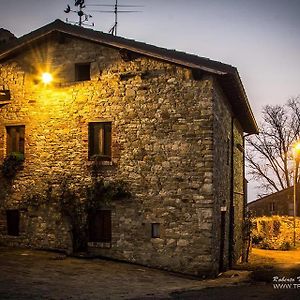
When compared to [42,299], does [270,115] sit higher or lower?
higher

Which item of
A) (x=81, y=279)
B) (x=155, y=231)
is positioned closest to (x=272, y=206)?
(x=155, y=231)

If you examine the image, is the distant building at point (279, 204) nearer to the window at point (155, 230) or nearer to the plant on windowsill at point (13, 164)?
the window at point (155, 230)

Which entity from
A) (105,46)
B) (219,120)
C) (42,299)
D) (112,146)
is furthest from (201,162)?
(42,299)

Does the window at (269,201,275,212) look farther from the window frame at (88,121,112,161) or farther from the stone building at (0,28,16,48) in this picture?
the stone building at (0,28,16,48)

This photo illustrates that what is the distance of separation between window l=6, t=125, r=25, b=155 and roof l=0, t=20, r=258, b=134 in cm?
259

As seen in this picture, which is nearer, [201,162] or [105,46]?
[201,162]

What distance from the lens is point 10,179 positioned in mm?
15617

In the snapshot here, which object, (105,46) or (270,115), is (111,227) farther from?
(270,115)

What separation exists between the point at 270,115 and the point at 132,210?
31722 mm

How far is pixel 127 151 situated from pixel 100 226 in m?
2.58

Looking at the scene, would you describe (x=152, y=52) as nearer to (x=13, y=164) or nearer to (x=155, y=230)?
(x=155, y=230)

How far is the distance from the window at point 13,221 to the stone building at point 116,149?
3 cm

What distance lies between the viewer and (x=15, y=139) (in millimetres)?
15820

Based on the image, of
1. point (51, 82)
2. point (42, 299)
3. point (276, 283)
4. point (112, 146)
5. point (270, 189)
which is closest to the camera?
point (42, 299)
